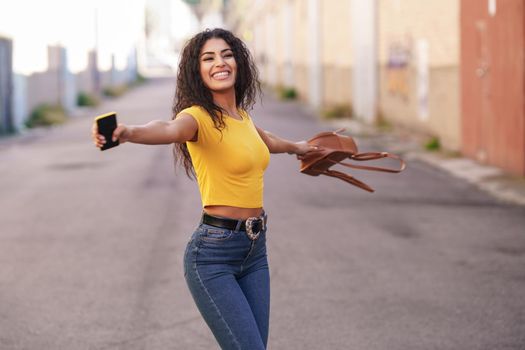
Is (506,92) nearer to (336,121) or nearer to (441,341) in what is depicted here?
(441,341)

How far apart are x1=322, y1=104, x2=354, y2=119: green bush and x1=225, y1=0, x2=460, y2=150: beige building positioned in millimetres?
265

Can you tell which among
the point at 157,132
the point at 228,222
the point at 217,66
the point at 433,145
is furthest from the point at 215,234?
the point at 433,145

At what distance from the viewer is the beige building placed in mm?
18250

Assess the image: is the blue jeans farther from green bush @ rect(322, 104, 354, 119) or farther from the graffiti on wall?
green bush @ rect(322, 104, 354, 119)

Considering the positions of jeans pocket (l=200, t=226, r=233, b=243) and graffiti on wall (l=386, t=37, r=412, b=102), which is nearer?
jeans pocket (l=200, t=226, r=233, b=243)

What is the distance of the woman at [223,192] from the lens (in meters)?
3.82

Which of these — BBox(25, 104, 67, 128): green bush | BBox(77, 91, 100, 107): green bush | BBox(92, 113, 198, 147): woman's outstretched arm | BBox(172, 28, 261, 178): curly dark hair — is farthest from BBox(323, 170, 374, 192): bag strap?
BBox(77, 91, 100, 107): green bush

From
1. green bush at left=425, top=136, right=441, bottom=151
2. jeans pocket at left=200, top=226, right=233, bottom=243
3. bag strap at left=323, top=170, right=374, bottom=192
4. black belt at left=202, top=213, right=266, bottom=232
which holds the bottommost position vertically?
green bush at left=425, top=136, right=441, bottom=151

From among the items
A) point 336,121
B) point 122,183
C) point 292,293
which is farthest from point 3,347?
point 336,121

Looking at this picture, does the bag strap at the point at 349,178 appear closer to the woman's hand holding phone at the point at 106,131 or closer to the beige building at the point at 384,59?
the woman's hand holding phone at the point at 106,131

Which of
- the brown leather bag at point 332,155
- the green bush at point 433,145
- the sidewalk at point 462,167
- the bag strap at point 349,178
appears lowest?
the sidewalk at point 462,167

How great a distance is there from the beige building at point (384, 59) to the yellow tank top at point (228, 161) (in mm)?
13632

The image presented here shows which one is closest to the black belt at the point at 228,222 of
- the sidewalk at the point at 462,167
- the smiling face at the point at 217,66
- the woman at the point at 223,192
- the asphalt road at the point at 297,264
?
the woman at the point at 223,192

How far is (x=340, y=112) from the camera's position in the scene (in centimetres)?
2803
